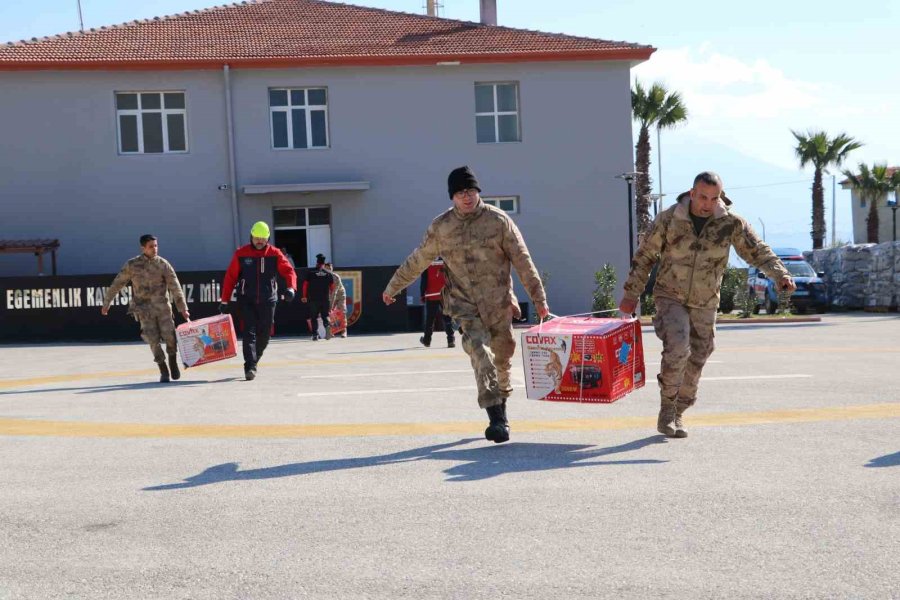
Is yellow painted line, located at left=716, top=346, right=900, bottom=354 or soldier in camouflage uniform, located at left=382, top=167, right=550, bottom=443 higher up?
soldier in camouflage uniform, located at left=382, top=167, right=550, bottom=443

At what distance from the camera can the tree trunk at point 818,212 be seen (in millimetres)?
55094

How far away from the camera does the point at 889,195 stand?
5928 centimetres

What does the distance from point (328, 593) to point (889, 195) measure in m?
59.6

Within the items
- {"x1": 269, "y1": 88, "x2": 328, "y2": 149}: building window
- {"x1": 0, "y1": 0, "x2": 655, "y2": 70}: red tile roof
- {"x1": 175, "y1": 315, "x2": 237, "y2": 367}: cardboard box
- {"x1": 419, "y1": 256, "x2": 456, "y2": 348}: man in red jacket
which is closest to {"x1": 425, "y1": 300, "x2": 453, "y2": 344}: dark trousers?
{"x1": 419, "y1": 256, "x2": 456, "y2": 348}: man in red jacket

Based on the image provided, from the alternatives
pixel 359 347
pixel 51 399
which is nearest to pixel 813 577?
pixel 51 399

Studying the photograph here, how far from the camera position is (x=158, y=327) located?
14383mm

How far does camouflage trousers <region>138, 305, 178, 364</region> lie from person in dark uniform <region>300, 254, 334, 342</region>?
866 centimetres

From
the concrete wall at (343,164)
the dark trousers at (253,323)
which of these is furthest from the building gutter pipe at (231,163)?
the dark trousers at (253,323)

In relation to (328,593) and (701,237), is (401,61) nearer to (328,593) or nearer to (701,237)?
(701,237)

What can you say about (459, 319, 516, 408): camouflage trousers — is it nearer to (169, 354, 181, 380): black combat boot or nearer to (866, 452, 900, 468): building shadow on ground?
(866, 452, 900, 468): building shadow on ground

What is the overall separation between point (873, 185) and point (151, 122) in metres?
39.6

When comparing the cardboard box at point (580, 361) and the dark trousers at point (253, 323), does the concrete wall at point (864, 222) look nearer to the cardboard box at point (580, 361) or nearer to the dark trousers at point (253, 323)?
the dark trousers at point (253, 323)

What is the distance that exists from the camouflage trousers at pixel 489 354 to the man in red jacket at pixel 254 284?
18.7 ft

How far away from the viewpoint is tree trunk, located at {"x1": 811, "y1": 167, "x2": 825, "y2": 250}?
2169 inches
